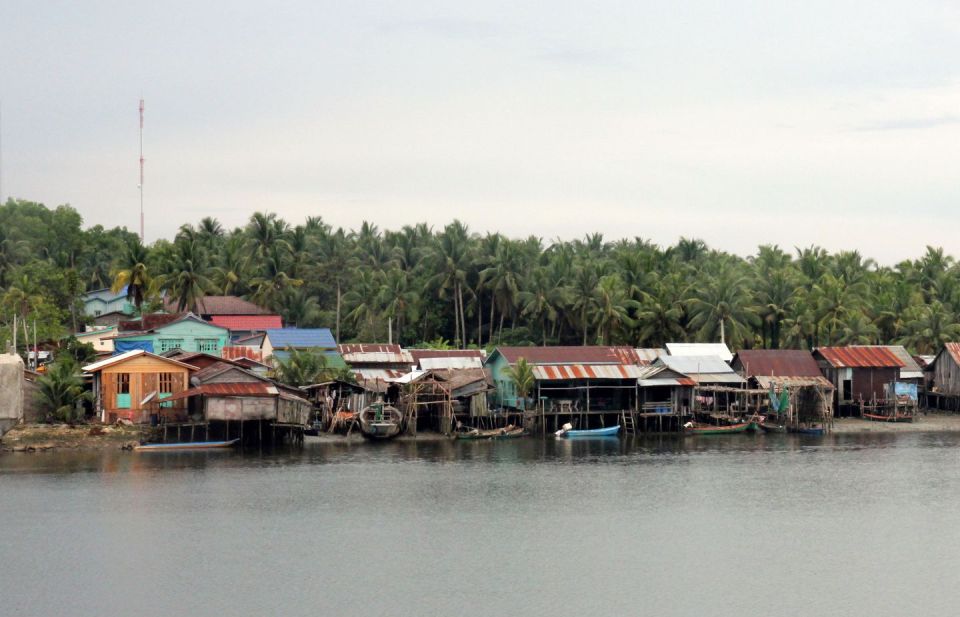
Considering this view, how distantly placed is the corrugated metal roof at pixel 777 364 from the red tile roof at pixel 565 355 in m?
6.42

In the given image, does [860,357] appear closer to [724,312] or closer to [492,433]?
[724,312]

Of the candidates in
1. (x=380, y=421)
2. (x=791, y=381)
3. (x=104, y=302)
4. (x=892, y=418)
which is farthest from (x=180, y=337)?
(x=892, y=418)

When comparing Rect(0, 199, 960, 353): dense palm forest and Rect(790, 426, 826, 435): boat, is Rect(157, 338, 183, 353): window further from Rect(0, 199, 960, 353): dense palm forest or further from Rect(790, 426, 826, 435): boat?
Rect(790, 426, 826, 435): boat

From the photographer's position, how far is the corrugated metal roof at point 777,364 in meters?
68.2

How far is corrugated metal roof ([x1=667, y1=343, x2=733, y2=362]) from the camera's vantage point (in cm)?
7069

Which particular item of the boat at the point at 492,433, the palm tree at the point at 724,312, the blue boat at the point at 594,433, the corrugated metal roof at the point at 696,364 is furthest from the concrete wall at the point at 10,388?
the palm tree at the point at 724,312

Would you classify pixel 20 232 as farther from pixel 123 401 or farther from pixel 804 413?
pixel 804 413

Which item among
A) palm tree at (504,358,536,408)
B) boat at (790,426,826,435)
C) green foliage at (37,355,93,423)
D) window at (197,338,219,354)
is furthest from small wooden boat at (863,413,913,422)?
green foliage at (37,355,93,423)

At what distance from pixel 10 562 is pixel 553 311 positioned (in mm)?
49326

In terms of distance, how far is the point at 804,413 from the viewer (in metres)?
69.2

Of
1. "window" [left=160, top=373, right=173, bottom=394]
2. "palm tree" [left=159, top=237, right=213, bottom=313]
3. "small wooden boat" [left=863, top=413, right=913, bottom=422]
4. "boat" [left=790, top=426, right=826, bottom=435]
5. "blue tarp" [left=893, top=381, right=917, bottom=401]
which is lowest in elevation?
"boat" [left=790, top=426, right=826, bottom=435]

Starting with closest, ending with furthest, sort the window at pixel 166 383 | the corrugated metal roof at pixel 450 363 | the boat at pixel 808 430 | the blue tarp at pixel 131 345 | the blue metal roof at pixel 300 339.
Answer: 1. the window at pixel 166 383
2. the boat at pixel 808 430
3. the corrugated metal roof at pixel 450 363
4. the blue metal roof at pixel 300 339
5. the blue tarp at pixel 131 345

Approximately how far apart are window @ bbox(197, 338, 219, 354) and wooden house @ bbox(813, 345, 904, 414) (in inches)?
1445

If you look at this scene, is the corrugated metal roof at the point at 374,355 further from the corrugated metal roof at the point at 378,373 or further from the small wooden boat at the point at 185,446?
the small wooden boat at the point at 185,446
